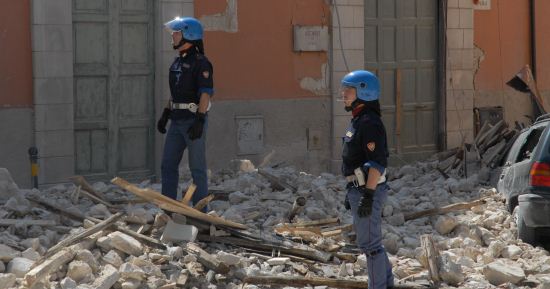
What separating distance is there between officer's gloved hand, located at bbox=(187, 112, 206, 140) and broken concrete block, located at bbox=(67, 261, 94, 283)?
2340 millimetres

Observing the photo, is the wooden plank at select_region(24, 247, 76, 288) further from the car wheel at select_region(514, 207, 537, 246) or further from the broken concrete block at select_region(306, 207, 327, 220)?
the car wheel at select_region(514, 207, 537, 246)

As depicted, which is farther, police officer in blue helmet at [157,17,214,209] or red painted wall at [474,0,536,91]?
red painted wall at [474,0,536,91]

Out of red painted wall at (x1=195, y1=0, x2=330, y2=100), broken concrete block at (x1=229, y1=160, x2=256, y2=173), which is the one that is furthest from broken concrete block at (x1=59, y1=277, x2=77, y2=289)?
red painted wall at (x1=195, y1=0, x2=330, y2=100)

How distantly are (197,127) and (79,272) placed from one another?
2462 mm

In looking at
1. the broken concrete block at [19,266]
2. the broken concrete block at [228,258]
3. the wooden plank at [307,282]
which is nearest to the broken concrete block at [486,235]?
the wooden plank at [307,282]

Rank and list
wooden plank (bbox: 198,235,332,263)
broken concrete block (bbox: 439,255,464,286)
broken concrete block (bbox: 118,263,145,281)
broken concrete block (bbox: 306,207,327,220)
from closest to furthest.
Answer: broken concrete block (bbox: 118,263,145,281) < broken concrete block (bbox: 439,255,464,286) < wooden plank (bbox: 198,235,332,263) < broken concrete block (bbox: 306,207,327,220)

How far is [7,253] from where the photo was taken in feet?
28.2

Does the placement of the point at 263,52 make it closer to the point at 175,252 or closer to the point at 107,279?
the point at 175,252

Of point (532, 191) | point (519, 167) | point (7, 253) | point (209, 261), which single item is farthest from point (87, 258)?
point (519, 167)

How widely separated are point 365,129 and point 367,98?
303 millimetres

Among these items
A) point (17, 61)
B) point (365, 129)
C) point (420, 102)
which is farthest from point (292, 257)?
point (420, 102)

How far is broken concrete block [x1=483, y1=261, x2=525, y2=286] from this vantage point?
9.44m

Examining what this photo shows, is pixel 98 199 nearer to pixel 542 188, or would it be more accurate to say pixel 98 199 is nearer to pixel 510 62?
pixel 542 188

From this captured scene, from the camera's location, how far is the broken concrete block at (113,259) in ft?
28.7
